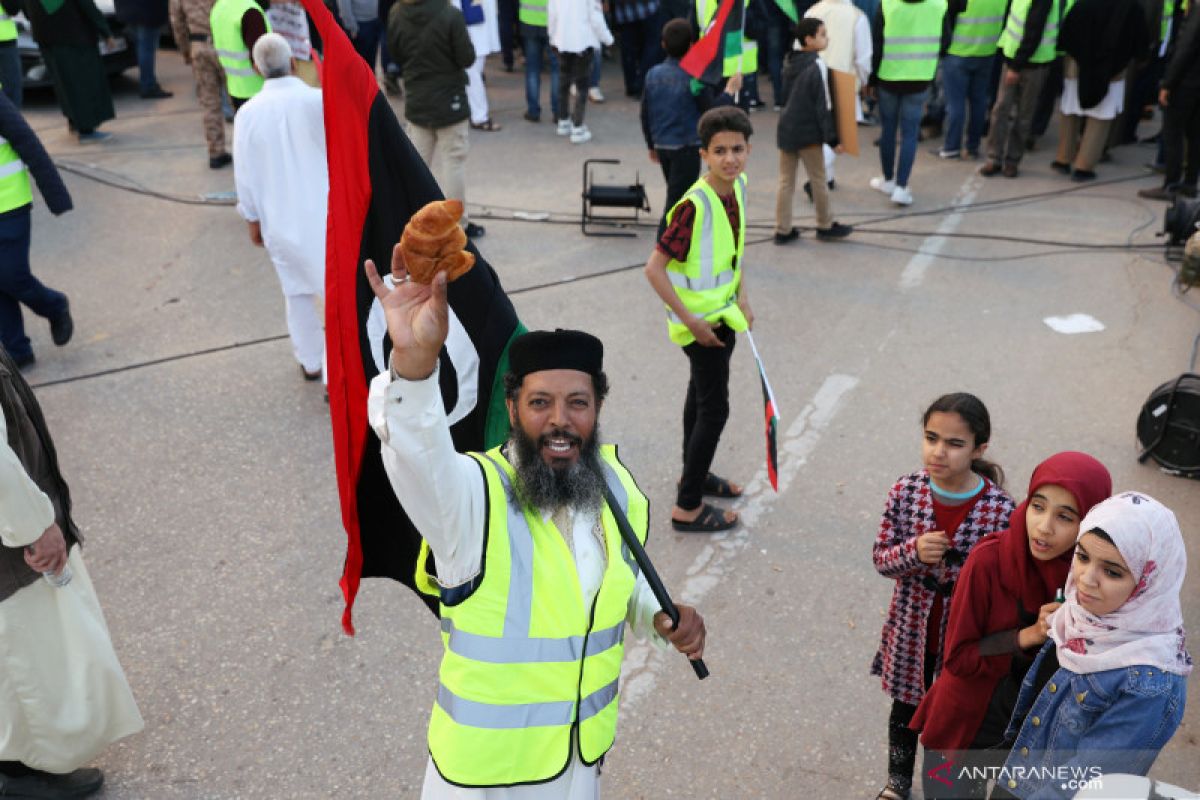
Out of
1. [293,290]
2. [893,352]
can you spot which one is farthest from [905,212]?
[293,290]

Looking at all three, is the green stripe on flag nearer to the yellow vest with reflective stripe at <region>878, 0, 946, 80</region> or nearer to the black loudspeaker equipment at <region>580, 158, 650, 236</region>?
the black loudspeaker equipment at <region>580, 158, 650, 236</region>

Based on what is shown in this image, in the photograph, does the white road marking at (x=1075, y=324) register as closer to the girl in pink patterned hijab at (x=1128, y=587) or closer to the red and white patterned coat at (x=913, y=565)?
the red and white patterned coat at (x=913, y=565)

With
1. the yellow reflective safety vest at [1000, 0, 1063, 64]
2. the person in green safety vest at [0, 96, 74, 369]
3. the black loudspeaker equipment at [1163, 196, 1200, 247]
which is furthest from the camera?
the yellow reflective safety vest at [1000, 0, 1063, 64]

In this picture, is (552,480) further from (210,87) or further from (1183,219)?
(210,87)

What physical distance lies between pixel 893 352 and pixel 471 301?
179 inches

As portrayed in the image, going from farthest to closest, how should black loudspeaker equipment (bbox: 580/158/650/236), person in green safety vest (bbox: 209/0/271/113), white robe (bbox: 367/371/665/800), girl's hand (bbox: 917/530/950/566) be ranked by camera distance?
1. black loudspeaker equipment (bbox: 580/158/650/236)
2. person in green safety vest (bbox: 209/0/271/113)
3. girl's hand (bbox: 917/530/950/566)
4. white robe (bbox: 367/371/665/800)

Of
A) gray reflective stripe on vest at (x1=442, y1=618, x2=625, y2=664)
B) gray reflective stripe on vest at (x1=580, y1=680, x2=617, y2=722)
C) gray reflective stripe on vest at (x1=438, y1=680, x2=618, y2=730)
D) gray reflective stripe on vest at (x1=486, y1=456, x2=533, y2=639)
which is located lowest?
gray reflective stripe on vest at (x1=580, y1=680, x2=617, y2=722)

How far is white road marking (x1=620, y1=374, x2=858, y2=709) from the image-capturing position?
4262 mm

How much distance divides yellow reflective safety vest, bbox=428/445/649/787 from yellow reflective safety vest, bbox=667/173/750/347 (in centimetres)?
244

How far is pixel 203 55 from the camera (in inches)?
392

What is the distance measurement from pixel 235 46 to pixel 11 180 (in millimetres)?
3222

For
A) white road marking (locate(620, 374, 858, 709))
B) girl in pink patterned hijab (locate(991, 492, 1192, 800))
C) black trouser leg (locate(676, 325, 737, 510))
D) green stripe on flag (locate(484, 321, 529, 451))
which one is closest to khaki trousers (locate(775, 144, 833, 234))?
white road marking (locate(620, 374, 858, 709))

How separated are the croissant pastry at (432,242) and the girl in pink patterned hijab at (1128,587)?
170cm

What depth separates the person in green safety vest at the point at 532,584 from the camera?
2.33 m
